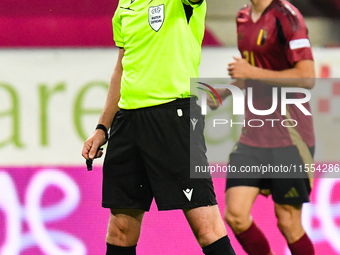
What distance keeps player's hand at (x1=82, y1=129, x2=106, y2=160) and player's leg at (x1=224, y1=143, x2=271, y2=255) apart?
31.9 inches

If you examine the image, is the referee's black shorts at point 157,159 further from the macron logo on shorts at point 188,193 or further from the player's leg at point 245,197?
the player's leg at point 245,197

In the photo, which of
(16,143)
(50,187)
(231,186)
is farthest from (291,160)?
(16,143)


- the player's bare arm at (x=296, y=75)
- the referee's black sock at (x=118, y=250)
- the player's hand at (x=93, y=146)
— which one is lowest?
the referee's black sock at (x=118, y=250)

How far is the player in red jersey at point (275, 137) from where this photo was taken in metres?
2.32

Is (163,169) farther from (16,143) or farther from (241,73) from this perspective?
(16,143)

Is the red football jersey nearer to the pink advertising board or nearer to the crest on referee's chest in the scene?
the pink advertising board

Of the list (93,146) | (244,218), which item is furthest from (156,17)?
(244,218)

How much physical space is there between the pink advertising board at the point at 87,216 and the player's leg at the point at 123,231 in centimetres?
101

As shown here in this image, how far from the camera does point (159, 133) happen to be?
5.43ft

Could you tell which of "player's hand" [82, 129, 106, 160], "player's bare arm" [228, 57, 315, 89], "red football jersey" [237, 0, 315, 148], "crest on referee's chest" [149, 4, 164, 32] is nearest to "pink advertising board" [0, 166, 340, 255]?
"red football jersey" [237, 0, 315, 148]

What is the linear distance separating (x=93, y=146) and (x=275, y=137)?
101 centimetres

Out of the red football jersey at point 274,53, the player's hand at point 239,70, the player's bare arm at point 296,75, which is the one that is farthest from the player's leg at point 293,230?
the player's hand at point 239,70

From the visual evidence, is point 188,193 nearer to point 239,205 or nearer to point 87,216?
point 239,205

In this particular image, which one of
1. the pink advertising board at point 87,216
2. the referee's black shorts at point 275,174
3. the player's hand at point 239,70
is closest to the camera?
the player's hand at point 239,70
